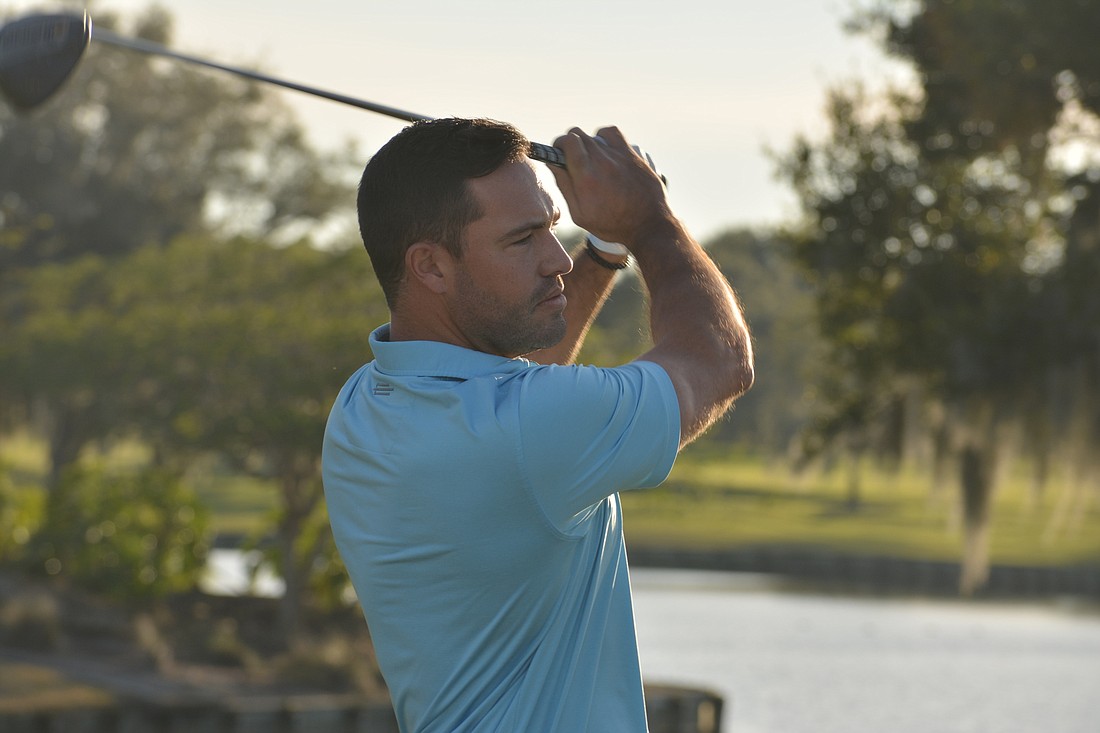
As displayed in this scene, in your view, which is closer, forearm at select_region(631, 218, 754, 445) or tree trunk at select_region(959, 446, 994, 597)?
forearm at select_region(631, 218, 754, 445)

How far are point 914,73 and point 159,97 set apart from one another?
24.7 metres

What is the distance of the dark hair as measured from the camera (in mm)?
1764

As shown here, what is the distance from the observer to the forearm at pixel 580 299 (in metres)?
2.27

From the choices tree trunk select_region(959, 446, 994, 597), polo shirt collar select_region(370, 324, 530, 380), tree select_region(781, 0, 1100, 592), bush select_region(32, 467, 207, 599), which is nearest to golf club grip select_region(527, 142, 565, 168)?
polo shirt collar select_region(370, 324, 530, 380)

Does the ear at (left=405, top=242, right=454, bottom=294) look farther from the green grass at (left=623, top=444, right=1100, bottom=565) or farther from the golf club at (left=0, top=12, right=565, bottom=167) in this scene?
the green grass at (left=623, top=444, right=1100, bottom=565)

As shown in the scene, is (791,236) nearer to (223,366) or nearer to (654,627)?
(223,366)

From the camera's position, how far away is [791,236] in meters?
10.5

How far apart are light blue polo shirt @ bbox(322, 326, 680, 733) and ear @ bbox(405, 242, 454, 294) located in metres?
0.07

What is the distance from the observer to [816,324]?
10.8 meters

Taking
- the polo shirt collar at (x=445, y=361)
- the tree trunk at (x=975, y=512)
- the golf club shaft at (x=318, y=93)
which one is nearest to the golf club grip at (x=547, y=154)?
the golf club shaft at (x=318, y=93)

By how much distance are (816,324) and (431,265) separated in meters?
9.22

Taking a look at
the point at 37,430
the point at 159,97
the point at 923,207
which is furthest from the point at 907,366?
the point at 159,97

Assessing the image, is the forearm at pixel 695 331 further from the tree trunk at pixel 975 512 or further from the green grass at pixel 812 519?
the green grass at pixel 812 519

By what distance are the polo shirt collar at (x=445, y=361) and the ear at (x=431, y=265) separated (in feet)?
0.22
